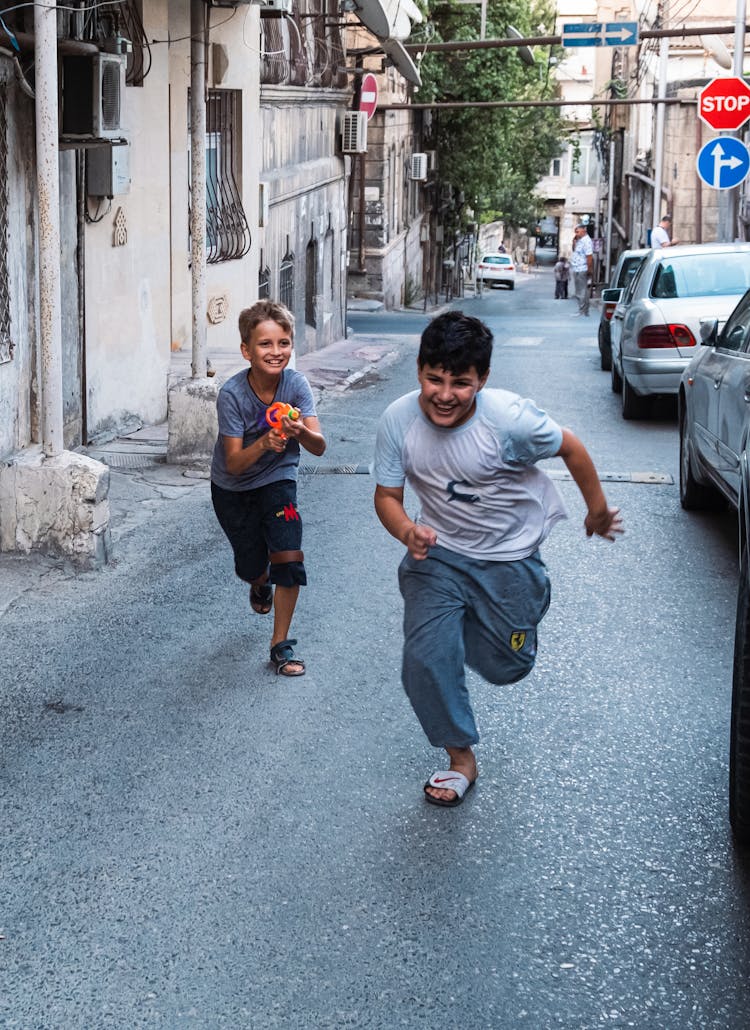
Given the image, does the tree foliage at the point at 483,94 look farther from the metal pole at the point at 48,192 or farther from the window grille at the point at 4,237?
the metal pole at the point at 48,192

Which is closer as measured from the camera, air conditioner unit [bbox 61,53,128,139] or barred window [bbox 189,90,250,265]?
air conditioner unit [bbox 61,53,128,139]

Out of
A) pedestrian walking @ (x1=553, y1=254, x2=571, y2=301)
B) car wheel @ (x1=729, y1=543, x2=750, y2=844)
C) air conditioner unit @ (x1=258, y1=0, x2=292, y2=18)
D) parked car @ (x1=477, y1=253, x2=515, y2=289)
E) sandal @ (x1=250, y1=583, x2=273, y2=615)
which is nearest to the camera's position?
car wheel @ (x1=729, y1=543, x2=750, y2=844)

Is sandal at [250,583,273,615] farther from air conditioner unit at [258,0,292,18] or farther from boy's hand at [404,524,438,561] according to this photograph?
air conditioner unit at [258,0,292,18]

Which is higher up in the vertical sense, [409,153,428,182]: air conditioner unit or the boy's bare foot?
[409,153,428,182]: air conditioner unit

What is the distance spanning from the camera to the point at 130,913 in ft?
13.3

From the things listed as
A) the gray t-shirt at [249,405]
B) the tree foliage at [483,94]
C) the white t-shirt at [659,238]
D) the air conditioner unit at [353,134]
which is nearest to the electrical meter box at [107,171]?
the gray t-shirt at [249,405]

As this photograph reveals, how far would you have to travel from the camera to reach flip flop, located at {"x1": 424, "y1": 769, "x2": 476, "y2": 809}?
487cm

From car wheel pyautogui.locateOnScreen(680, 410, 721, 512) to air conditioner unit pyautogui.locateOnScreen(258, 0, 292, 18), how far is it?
259 inches

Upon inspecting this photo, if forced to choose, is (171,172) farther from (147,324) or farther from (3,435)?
(3,435)

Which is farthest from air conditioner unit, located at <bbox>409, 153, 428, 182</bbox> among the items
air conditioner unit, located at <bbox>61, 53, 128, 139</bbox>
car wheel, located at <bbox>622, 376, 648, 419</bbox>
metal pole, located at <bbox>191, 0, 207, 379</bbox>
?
air conditioner unit, located at <bbox>61, 53, 128, 139</bbox>

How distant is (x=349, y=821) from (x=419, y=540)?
2.98 feet

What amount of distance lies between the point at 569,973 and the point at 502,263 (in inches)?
2694

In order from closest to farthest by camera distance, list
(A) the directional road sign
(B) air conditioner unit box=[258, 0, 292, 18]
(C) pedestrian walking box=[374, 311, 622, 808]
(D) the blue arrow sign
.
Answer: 1. (C) pedestrian walking box=[374, 311, 622, 808]
2. (B) air conditioner unit box=[258, 0, 292, 18]
3. (D) the blue arrow sign
4. (A) the directional road sign

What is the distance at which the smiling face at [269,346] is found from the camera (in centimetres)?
605
